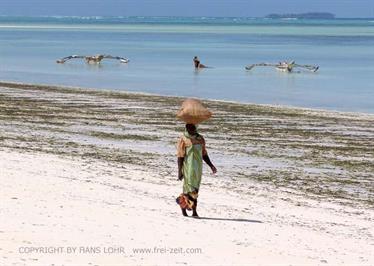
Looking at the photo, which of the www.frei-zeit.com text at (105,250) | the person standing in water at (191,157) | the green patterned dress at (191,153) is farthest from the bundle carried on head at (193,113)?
the www.frei-zeit.com text at (105,250)

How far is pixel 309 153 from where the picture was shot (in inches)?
749

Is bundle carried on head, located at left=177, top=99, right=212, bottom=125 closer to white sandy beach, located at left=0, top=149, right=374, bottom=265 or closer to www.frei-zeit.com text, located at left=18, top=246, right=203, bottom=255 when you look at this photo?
white sandy beach, located at left=0, top=149, right=374, bottom=265

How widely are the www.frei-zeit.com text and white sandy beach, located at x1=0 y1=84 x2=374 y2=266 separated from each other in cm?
2

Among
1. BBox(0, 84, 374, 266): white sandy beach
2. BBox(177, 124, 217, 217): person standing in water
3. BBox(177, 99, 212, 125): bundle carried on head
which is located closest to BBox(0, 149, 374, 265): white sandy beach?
BBox(0, 84, 374, 266): white sandy beach

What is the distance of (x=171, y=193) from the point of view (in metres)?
13.4

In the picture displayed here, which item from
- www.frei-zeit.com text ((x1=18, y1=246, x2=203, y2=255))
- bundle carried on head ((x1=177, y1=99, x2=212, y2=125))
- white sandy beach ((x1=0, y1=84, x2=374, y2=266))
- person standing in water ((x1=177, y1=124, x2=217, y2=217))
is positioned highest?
bundle carried on head ((x1=177, y1=99, x2=212, y2=125))

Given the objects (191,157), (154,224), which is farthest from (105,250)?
(191,157)

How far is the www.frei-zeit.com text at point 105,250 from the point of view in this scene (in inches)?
346

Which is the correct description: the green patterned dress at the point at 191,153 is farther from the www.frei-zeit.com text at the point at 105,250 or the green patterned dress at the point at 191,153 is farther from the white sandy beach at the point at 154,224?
the www.frei-zeit.com text at the point at 105,250

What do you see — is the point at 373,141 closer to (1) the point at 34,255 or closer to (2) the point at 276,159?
(2) the point at 276,159

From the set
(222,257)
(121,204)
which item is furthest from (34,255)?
(121,204)

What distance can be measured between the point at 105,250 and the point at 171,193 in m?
4.41

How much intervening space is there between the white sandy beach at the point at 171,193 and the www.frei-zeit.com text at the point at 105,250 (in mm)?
20

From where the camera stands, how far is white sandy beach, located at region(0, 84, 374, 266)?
9414 millimetres
